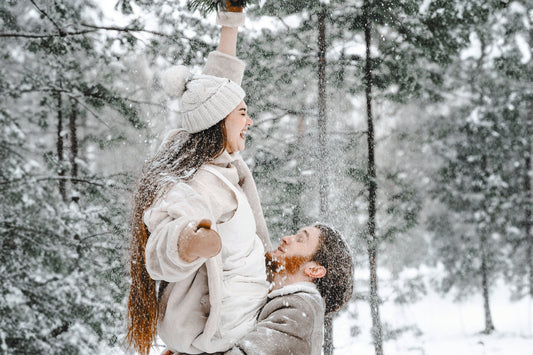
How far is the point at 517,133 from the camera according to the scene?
4.56 meters

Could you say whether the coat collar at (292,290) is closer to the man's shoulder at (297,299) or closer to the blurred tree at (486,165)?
the man's shoulder at (297,299)

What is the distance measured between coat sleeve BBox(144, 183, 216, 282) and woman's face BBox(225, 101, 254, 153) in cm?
25

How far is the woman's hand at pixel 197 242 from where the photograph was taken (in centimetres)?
78

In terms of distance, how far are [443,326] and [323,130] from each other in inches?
136

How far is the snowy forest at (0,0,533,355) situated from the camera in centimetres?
199

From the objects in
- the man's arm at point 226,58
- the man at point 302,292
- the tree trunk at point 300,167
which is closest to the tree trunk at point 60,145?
the tree trunk at point 300,167

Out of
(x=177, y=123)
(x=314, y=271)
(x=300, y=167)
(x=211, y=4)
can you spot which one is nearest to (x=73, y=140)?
(x=177, y=123)

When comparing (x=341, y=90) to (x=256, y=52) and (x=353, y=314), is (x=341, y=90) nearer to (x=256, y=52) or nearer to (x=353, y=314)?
(x=256, y=52)

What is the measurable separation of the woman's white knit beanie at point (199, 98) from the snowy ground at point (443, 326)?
54.1 inches

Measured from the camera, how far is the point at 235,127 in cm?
115

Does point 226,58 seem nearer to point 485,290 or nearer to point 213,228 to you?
point 213,228

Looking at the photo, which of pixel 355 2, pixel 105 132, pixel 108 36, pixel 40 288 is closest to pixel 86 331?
pixel 40 288

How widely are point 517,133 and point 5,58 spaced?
4.55 m

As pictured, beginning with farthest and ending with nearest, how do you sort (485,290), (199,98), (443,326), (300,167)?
1. (485,290)
2. (443,326)
3. (300,167)
4. (199,98)
